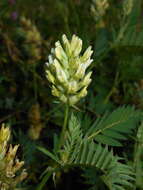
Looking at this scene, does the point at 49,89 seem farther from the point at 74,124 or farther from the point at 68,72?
the point at 68,72

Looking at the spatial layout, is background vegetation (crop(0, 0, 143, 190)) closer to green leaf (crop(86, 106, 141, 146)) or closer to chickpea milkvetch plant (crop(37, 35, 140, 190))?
green leaf (crop(86, 106, 141, 146))

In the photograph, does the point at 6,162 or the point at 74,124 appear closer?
the point at 6,162

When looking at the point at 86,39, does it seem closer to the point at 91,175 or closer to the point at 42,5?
the point at 91,175

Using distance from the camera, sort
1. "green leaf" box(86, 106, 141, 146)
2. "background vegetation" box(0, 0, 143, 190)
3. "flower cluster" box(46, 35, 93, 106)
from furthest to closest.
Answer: "background vegetation" box(0, 0, 143, 190) < "green leaf" box(86, 106, 141, 146) < "flower cluster" box(46, 35, 93, 106)

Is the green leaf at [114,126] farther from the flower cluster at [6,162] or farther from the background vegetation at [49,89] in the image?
the flower cluster at [6,162]

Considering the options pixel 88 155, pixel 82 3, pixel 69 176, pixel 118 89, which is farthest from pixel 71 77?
pixel 82 3

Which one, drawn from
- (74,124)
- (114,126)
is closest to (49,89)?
(114,126)

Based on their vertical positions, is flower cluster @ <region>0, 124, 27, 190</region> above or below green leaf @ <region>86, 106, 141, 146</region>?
below

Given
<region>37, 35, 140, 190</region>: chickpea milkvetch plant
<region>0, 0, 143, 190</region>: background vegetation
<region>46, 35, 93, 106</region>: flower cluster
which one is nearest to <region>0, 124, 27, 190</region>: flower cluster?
<region>37, 35, 140, 190</region>: chickpea milkvetch plant
